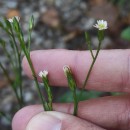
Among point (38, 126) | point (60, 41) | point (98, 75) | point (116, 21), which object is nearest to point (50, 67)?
point (98, 75)

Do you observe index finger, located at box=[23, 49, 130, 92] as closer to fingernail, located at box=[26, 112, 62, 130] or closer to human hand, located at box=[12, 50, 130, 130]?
human hand, located at box=[12, 50, 130, 130]

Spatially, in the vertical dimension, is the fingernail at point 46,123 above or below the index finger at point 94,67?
below

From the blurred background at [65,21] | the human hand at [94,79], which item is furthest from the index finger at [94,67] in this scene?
the blurred background at [65,21]

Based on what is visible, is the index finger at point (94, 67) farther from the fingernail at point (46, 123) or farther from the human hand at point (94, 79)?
the fingernail at point (46, 123)

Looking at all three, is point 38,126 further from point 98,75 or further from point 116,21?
point 116,21

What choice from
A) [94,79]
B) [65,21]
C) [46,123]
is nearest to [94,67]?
[94,79]

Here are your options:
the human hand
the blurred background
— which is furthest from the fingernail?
the blurred background
